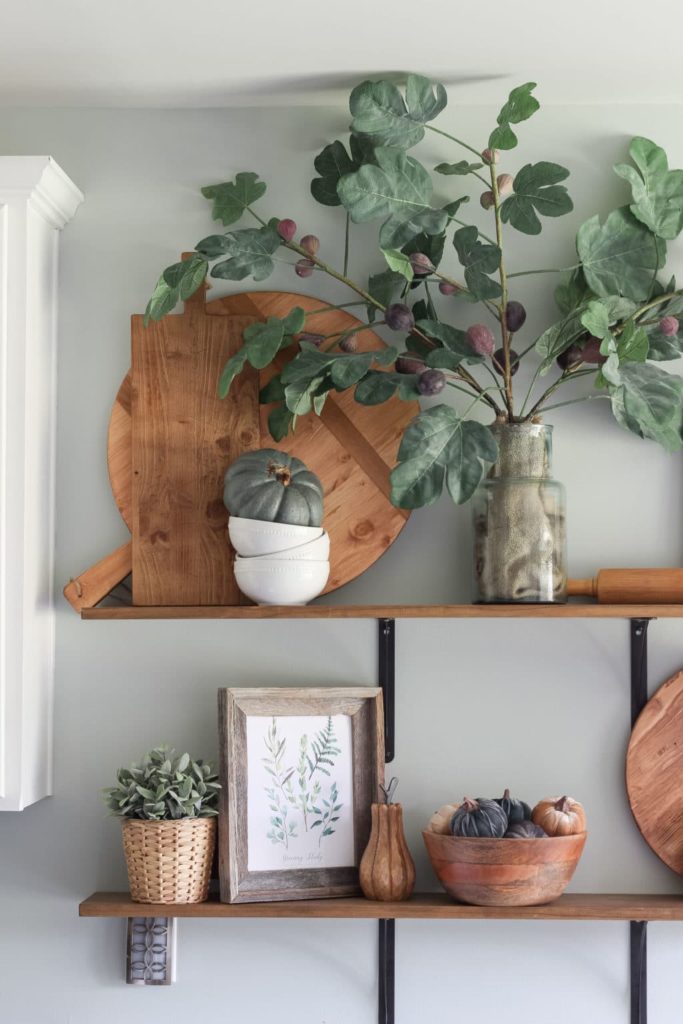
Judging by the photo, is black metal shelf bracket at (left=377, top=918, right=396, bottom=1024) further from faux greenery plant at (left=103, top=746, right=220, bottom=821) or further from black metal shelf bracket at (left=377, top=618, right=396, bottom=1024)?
faux greenery plant at (left=103, top=746, right=220, bottom=821)

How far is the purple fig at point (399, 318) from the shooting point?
1823 millimetres

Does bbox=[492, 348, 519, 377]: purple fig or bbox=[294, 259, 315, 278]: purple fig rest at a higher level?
bbox=[294, 259, 315, 278]: purple fig

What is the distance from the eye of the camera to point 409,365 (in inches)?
73.0

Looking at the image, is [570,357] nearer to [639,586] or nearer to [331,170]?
[639,586]

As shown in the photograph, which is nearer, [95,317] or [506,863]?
[506,863]

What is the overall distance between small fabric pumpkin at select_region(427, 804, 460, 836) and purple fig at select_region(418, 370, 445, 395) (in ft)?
2.17

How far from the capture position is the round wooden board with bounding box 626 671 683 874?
186cm

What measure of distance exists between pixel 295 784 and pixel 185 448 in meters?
0.59

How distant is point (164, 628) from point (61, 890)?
0.47m

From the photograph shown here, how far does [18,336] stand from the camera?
6.02 feet

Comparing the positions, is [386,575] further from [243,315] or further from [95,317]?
[95,317]

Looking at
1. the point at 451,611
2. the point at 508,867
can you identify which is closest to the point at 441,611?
the point at 451,611

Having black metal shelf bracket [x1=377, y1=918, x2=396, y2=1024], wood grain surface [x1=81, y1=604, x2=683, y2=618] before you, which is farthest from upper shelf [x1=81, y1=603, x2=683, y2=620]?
black metal shelf bracket [x1=377, y1=918, x2=396, y2=1024]

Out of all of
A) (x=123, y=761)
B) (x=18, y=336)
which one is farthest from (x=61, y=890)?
(x=18, y=336)
